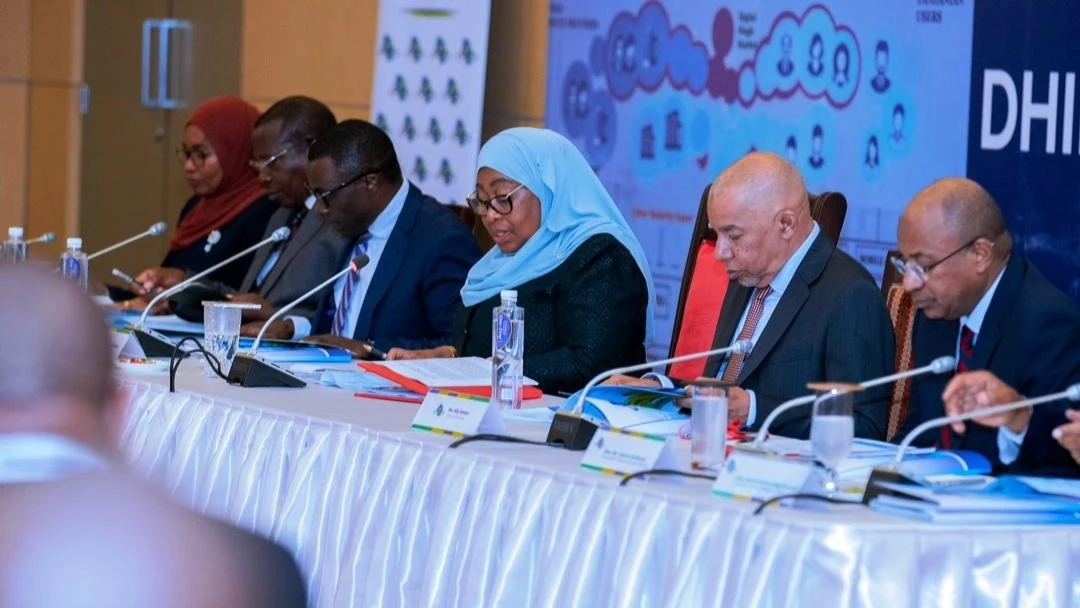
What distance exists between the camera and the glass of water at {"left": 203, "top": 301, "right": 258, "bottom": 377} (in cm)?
346

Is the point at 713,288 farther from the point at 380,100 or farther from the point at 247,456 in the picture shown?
the point at 380,100

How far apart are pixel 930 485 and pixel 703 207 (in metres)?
1.67

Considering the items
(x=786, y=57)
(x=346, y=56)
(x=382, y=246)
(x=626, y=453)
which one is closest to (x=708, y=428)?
(x=626, y=453)

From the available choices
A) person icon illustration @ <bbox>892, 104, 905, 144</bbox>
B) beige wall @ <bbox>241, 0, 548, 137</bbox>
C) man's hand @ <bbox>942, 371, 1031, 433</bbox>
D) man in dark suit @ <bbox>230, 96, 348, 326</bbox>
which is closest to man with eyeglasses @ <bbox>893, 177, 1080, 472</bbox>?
man's hand @ <bbox>942, 371, 1031, 433</bbox>

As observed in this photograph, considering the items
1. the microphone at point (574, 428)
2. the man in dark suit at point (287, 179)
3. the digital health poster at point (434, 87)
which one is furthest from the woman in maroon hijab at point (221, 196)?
the microphone at point (574, 428)

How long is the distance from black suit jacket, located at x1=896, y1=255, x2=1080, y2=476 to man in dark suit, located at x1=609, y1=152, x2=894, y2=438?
29 centimetres

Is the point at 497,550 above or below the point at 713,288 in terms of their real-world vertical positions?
below

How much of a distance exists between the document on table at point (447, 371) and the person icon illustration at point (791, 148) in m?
1.63

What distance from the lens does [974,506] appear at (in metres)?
2.12

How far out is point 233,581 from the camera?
1.04 m

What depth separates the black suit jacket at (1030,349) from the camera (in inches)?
101

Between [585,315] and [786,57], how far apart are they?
155cm

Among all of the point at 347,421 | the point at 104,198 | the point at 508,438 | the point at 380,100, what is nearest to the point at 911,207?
the point at 508,438

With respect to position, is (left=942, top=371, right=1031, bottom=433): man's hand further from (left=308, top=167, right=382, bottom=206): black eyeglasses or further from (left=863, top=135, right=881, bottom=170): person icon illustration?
(left=308, top=167, right=382, bottom=206): black eyeglasses
